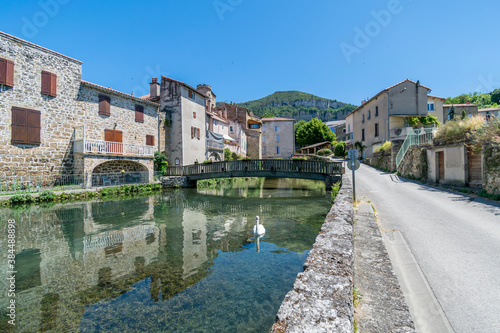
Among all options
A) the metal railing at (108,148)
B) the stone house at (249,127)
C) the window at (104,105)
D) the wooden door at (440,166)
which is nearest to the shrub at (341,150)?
the stone house at (249,127)

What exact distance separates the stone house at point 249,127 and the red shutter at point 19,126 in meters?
31.9

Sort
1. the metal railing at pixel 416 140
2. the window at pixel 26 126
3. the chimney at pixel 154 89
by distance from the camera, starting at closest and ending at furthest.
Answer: the window at pixel 26 126, the metal railing at pixel 416 140, the chimney at pixel 154 89

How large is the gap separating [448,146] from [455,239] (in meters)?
10.8

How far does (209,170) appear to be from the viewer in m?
23.4

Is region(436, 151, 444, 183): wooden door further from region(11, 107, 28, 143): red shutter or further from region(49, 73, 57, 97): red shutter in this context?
region(11, 107, 28, 143): red shutter

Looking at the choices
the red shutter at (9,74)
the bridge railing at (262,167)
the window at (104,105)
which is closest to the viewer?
the red shutter at (9,74)

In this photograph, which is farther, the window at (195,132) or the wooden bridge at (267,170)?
the window at (195,132)

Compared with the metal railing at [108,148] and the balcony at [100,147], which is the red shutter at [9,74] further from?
the metal railing at [108,148]

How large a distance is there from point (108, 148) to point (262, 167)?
12991 mm

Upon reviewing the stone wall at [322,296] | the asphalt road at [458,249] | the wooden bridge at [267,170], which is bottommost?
the asphalt road at [458,249]

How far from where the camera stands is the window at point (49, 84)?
1670 cm

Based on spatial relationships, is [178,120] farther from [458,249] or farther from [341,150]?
[341,150]

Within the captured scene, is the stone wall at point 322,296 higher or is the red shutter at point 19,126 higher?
the red shutter at point 19,126

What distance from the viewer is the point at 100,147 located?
18703 mm
